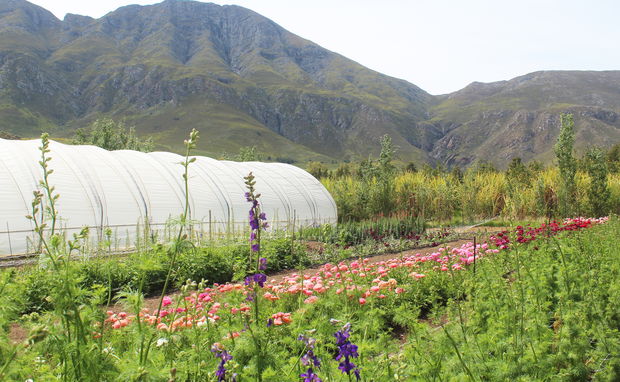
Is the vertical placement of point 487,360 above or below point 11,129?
below

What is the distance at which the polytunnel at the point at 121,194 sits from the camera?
868 centimetres

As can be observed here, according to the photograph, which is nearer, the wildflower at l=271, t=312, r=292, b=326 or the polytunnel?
the wildflower at l=271, t=312, r=292, b=326

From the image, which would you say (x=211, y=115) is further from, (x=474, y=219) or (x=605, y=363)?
(x=605, y=363)

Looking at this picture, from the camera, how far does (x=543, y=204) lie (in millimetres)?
14367

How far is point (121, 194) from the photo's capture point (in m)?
10.3

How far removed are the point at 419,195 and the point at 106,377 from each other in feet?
50.9

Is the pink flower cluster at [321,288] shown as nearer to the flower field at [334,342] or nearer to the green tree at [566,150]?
the flower field at [334,342]

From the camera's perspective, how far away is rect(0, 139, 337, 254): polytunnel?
8680mm

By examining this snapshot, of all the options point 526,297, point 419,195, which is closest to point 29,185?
point 526,297

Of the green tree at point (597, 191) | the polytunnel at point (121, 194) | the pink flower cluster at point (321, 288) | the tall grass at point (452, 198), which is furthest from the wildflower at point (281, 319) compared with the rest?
the green tree at point (597, 191)

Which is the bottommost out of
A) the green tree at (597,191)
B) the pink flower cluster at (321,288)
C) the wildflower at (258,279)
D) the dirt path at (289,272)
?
the dirt path at (289,272)

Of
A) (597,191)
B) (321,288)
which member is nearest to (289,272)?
(321,288)

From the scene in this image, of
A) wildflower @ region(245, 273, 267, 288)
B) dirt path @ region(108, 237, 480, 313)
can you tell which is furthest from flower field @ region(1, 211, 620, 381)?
dirt path @ region(108, 237, 480, 313)

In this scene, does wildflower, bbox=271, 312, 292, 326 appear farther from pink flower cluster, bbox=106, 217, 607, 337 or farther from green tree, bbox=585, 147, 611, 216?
green tree, bbox=585, 147, 611, 216
